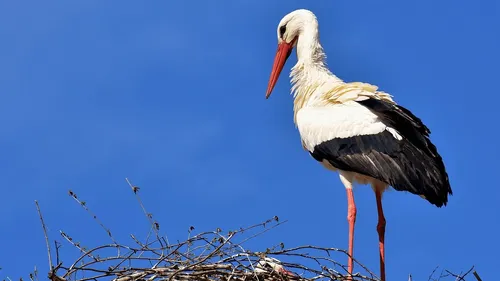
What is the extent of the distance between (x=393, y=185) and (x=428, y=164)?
0.29m

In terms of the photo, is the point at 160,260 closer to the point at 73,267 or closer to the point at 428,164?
the point at 73,267

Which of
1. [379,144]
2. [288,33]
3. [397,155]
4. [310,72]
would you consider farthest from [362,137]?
[288,33]

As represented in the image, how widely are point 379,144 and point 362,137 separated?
0.18 metres

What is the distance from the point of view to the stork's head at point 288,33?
34.5 ft

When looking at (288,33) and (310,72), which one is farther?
(288,33)

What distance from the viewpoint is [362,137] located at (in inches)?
372

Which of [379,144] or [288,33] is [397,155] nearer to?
[379,144]

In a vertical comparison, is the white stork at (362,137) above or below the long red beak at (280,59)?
below

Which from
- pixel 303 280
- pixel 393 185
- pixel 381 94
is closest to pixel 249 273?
pixel 303 280

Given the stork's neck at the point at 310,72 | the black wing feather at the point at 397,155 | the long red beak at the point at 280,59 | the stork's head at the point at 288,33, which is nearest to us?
the black wing feather at the point at 397,155

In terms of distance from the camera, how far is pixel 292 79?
10.3 meters

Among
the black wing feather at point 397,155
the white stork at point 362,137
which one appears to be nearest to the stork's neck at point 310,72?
the white stork at point 362,137

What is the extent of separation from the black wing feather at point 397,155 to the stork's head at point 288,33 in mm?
1173

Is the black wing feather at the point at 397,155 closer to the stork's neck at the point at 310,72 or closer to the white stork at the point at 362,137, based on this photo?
the white stork at the point at 362,137
